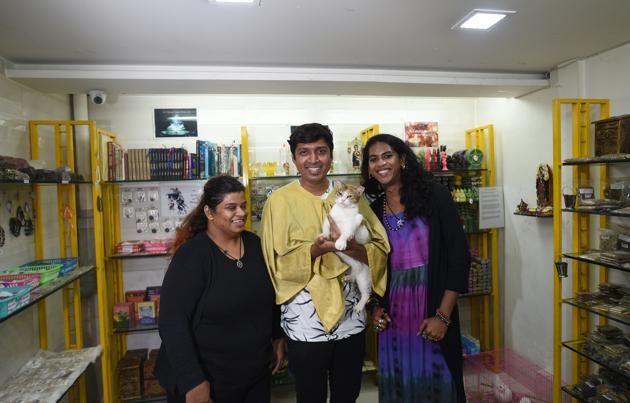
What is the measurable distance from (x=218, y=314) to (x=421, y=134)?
3.04 meters

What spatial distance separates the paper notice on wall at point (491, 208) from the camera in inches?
142

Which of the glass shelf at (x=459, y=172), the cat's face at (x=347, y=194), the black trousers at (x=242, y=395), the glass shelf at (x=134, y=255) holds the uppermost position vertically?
the glass shelf at (x=459, y=172)

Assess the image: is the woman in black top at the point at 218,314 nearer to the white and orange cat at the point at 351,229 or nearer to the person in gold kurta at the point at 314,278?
the person in gold kurta at the point at 314,278

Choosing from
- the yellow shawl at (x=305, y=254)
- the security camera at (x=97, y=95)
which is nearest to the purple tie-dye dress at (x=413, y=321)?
the yellow shawl at (x=305, y=254)

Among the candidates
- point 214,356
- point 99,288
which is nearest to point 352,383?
point 214,356

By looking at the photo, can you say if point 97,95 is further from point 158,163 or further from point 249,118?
point 249,118

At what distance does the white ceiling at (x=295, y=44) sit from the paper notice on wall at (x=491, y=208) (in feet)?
3.13

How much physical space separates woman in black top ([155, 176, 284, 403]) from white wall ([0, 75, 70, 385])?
1.45 m

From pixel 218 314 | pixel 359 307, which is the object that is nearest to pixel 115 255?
pixel 218 314

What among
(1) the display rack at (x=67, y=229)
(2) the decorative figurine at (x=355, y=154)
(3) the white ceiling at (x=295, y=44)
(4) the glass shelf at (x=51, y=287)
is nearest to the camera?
(3) the white ceiling at (x=295, y=44)

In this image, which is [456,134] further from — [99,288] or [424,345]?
[99,288]

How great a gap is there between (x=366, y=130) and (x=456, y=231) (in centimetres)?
182

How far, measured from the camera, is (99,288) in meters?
2.79

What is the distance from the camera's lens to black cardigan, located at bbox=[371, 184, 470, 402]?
1.88 m
